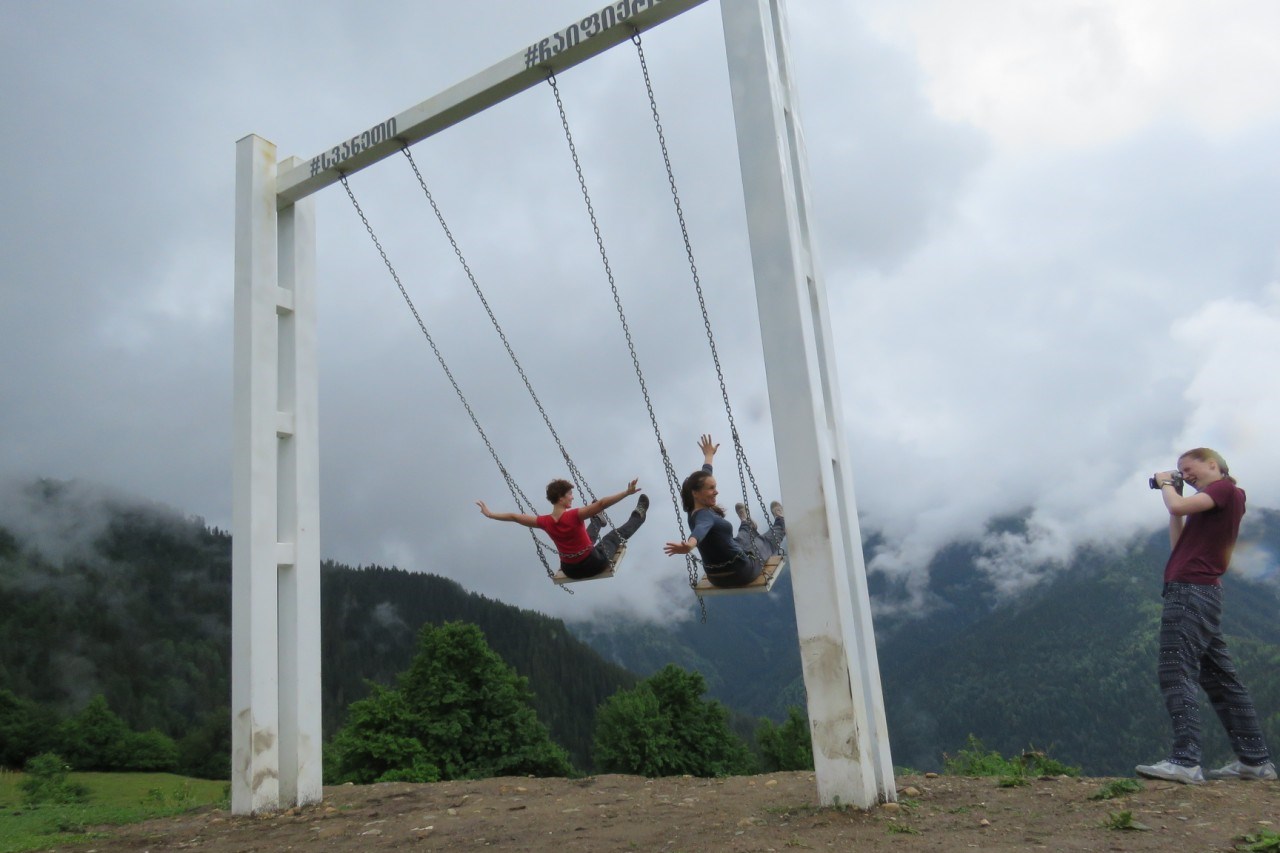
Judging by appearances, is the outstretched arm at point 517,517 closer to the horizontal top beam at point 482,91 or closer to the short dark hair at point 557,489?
the short dark hair at point 557,489

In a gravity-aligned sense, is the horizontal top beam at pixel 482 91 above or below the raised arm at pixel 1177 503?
above

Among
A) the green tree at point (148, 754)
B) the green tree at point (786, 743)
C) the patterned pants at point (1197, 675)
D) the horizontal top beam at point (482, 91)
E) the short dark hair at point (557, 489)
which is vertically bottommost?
the green tree at point (786, 743)

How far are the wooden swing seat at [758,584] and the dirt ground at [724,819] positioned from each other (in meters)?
1.48

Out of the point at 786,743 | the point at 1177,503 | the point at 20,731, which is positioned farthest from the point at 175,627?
the point at 1177,503

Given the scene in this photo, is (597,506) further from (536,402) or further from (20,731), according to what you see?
(20,731)

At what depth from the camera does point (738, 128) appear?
6.81m

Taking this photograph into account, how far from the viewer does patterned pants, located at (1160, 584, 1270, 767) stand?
615cm

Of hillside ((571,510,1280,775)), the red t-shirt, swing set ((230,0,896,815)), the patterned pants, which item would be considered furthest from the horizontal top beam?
hillside ((571,510,1280,775))

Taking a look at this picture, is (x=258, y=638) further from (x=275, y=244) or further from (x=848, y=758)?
(x=848, y=758)

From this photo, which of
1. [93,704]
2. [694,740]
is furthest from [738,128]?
[93,704]

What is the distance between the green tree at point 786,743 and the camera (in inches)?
1551

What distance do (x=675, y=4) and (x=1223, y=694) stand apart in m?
6.35

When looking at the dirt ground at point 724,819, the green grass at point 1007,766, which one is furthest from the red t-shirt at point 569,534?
the green grass at point 1007,766

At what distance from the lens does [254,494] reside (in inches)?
330
